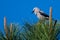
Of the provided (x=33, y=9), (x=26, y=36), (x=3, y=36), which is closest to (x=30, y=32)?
(x=26, y=36)

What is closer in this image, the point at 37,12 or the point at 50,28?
the point at 50,28

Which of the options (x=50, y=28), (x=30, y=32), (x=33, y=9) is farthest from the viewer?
(x=33, y=9)

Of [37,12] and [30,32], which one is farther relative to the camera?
[37,12]

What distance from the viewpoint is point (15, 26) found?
3.31ft

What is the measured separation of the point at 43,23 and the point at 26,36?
115 mm

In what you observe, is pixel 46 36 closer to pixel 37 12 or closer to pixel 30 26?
pixel 30 26

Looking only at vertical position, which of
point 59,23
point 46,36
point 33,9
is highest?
point 33,9

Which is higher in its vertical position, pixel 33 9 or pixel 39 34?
pixel 33 9

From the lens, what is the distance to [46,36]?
84 centimetres

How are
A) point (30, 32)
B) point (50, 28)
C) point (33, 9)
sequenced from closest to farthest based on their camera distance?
point (50, 28)
point (30, 32)
point (33, 9)

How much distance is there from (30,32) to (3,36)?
142mm

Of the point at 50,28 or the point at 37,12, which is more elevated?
the point at 37,12

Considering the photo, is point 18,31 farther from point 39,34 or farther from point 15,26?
point 39,34

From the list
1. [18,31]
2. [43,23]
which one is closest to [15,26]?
[18,31]
